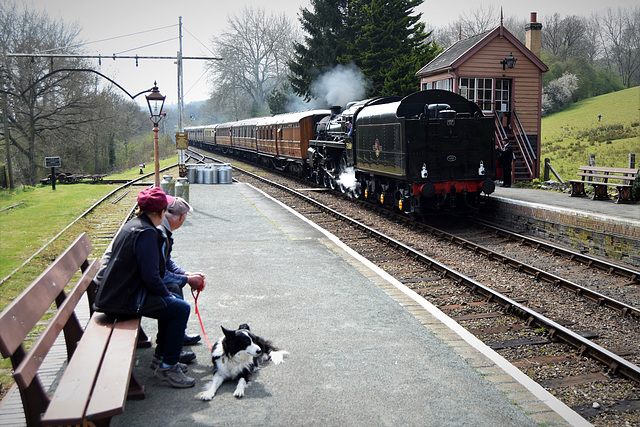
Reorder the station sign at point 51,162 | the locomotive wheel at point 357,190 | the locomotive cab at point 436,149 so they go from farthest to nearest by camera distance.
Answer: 1. the station sign at point 51,162
2. the locomotive wheel at point 357,190
3. the locomotive cab at point 436,149

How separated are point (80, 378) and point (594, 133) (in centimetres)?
3942

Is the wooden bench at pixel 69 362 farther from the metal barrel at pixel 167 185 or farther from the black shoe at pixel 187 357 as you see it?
the metal barrel at pixel 167 185

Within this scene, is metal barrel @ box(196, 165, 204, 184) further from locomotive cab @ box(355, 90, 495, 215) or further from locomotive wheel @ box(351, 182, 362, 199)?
locomotive cab @ box(355, 90, 495, 215)

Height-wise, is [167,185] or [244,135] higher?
[244,135]

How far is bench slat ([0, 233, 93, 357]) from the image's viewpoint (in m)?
3.05

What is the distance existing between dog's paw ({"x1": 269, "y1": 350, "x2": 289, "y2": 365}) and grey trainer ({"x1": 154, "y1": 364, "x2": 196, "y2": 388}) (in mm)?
713

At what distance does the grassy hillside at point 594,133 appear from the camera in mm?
28156

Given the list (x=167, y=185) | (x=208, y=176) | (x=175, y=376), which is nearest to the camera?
(x=175, y=376)

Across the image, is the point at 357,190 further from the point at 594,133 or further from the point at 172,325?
the point at 594,133

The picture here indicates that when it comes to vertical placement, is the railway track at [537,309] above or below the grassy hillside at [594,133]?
below

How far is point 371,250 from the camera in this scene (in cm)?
1068

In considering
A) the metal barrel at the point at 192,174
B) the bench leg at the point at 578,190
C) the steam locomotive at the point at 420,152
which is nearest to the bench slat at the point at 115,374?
the steam locomotive at the point at 420,152

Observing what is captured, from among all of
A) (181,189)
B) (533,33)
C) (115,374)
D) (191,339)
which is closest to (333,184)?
(181,189)

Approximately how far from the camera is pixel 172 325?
14.6 feet
